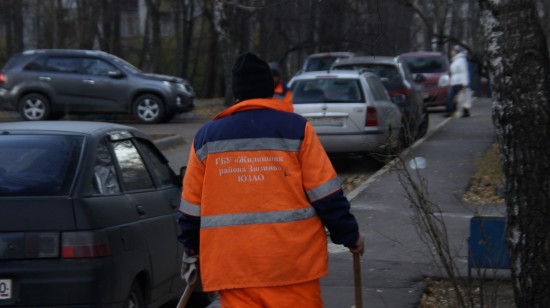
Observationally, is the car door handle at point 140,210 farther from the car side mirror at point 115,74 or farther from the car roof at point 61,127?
the car side mirror at point 115,74

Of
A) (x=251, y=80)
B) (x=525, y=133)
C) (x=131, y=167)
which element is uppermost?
(x=251, y=80)

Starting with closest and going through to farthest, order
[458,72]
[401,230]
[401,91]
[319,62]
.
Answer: [401,230] < [401,91] < [458,72] < [319,62]

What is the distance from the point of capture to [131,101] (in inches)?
917

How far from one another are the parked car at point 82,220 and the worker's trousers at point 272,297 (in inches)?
63.6

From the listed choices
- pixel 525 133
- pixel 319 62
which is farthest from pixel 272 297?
pixel 319 62

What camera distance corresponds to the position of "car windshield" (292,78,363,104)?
15.3 meters

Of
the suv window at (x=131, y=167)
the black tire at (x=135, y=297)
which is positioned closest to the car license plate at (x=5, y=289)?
the black tire at (x=135, y=297)

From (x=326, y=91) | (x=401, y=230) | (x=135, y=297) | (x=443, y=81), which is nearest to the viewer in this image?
(x=135, y=297)

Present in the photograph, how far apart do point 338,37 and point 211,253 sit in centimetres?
3222

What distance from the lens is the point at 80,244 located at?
17.8 feet

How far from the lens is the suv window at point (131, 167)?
6.53 metres

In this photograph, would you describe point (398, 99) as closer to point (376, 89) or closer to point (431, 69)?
point (376, 89)

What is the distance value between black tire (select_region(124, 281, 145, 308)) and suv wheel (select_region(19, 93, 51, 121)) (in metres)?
17.4

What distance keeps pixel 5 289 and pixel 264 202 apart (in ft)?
6.84
